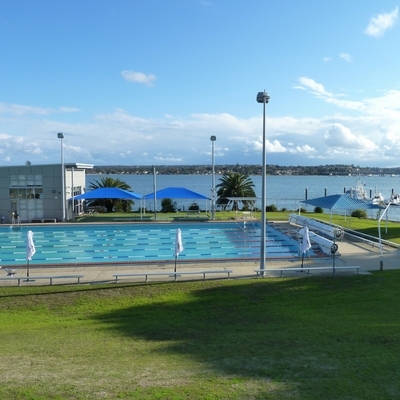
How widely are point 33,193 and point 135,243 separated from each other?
12.0 metres

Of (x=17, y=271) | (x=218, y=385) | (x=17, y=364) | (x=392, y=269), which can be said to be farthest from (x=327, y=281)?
(x=17, y=271)

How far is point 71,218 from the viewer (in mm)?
Result: 32938

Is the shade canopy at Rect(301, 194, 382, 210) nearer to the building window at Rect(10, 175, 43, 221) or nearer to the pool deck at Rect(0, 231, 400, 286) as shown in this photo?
the pool deck at Rect(0, 231, 400, 286)

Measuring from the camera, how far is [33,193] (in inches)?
1272

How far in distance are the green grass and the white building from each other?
19.1m

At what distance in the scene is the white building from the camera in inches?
1266

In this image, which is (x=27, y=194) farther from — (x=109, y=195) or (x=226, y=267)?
(x=226, y=267)

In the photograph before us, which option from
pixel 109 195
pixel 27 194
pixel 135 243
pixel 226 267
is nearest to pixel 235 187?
pixel 109 195

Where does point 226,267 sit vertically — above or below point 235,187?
below

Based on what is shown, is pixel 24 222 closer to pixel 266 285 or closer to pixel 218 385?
pixel 266 285

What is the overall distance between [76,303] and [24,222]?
2135cm

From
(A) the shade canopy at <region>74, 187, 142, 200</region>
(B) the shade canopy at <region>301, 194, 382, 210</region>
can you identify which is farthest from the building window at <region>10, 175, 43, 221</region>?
(B) the shade canopy at <region>301, 194, 382, 210</region>

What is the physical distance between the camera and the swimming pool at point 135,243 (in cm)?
2078

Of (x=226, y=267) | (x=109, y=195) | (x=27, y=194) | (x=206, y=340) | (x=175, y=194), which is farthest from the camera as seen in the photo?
(x=175, y=194)
